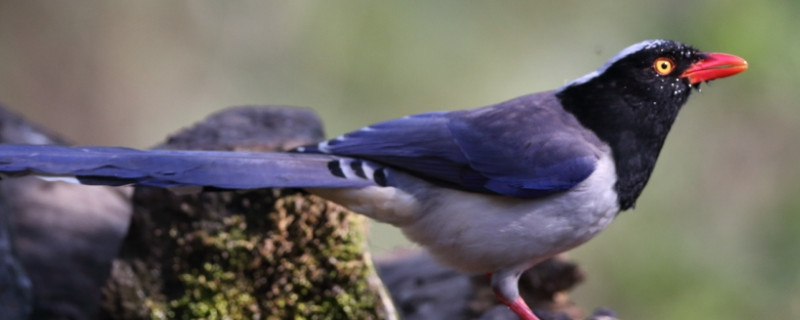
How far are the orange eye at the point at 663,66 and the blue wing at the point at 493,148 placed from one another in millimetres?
438

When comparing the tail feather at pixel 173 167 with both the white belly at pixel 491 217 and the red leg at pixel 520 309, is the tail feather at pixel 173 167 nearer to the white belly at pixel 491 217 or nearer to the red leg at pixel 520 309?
the white belly at pixel 491 217

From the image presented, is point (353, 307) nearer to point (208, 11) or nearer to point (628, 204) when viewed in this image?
point (628, 204)

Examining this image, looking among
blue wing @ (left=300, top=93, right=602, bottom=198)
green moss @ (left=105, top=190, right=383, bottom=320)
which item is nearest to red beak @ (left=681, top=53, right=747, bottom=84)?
blue wing @ (left=300, top=93, right=602, bottom=198)

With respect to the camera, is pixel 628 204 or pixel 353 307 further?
pixel 353 307

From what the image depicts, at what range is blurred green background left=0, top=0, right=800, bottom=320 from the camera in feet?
26.7

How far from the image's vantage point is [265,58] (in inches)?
419

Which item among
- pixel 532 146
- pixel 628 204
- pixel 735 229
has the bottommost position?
pixel 735 229

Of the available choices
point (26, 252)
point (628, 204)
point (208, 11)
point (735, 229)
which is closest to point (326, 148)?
point (628, 204)

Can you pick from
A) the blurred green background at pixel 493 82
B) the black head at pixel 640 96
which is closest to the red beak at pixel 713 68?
the black head at pixel 640 96

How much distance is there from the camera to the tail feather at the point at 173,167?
3.55 m

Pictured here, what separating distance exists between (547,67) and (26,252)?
5560 mm

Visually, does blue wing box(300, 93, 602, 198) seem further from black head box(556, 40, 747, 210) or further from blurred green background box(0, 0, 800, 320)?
blurred green background box(0, 0, 800, 320)

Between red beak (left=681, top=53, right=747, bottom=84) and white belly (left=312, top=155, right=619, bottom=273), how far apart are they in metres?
0.60

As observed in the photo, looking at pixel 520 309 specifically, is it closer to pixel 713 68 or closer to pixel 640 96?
pixel 640 96
